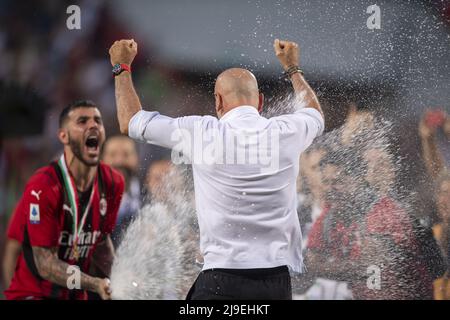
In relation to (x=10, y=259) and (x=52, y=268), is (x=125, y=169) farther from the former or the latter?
(x=10, y=259)

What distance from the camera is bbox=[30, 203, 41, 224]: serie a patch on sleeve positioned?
132 inches

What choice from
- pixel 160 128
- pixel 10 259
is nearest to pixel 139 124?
pixel 160 128

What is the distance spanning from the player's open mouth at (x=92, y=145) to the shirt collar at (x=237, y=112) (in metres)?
1.23

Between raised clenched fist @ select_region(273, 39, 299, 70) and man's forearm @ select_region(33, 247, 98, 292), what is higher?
raised clenched fist @ select_region(273, 39, 299, 70)

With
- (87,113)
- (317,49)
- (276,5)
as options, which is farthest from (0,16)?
(317,49)

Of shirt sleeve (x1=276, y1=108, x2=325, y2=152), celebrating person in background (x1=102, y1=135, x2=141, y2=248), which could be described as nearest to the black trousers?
shirt sleeve (x1=276, y1=108, x2=325, y2=152)

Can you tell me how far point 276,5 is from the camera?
11.2 ft

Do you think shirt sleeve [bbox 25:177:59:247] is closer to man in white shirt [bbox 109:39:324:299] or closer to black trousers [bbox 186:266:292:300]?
man in white shirt [bbox 109:39:324:299]

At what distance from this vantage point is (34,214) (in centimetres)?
336

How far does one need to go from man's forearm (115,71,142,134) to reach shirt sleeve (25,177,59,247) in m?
1.13

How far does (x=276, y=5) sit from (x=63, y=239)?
5.55 ft

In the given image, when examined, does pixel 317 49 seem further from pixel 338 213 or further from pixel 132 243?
pixel 132 243

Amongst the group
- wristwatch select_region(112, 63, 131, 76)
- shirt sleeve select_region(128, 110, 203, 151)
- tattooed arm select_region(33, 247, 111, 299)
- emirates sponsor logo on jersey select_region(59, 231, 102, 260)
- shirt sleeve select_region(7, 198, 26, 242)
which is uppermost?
wristwatch select_region(112, 63, 131, 76)

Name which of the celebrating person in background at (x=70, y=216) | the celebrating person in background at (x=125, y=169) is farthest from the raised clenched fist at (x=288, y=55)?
the celebrating person in background at (x=70, y=216)
